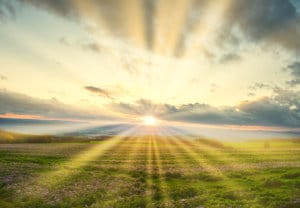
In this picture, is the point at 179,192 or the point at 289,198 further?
the point at 179,192

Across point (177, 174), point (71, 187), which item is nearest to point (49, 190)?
point (71, 187)

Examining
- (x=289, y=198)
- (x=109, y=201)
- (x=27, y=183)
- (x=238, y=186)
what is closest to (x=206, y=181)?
(x=238, y=186)

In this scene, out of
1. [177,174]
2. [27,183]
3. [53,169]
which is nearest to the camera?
[27,183]

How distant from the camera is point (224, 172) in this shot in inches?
1628

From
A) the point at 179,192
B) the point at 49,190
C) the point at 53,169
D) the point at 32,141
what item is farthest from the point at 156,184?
the point at 32,141

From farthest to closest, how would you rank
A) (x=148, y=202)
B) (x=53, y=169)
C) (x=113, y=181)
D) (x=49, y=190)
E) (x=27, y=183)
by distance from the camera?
(x=53, y=169) < (x=113, y=181) < (x=27, y=183) < (x=49, y=190) < (x=148, y=202)

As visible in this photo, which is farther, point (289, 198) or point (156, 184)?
point (156, 184)

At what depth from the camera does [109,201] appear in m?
24.1

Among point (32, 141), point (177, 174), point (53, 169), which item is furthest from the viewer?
point (32, 141)

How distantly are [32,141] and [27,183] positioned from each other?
334 feet

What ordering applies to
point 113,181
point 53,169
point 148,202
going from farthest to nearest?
point 53,169
point 113,181
point 148,202

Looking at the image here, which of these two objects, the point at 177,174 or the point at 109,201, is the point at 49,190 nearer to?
the point at 109,201

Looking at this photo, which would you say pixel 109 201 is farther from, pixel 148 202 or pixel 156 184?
pixel 156 184

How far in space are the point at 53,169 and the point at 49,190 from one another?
48.3 feet
